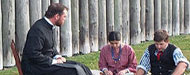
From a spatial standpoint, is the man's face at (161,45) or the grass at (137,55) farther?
the grass at (137,55)

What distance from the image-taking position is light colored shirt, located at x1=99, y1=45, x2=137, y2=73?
858 cm

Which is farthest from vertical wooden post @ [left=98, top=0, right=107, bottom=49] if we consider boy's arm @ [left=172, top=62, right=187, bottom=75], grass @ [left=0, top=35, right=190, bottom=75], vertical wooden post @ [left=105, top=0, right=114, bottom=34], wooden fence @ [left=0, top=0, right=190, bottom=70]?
boy's arm @ [left=172, top=62, right=187, bottom=75]

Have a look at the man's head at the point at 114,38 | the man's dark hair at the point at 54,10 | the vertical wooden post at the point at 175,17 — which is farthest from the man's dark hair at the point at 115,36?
the vertical wooden post at the point at 175,17

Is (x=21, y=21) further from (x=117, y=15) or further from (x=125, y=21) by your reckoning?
(x=125, y=21)

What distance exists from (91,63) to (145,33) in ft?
13.0

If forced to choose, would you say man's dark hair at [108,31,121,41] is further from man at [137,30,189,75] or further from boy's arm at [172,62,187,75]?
boy's arm at [172,62,187,75]

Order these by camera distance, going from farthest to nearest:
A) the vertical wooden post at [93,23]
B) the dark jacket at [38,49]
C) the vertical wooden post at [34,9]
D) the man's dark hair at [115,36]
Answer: the vertical wooden post at [93,23] < the vertical wooden post at [34,9] < the man's dark hair at [115,36] < the dark jacket at [38,49]

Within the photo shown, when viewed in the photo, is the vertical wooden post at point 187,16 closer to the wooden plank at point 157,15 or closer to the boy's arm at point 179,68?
the wooden plank at point 157,15

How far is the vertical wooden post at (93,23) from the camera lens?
1239cm

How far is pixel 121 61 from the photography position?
860 cm

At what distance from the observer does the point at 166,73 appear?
300 inches

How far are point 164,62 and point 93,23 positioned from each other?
503 centimetres

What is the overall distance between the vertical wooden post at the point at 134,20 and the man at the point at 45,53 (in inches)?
255

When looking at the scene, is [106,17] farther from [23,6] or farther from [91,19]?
[23,6]
